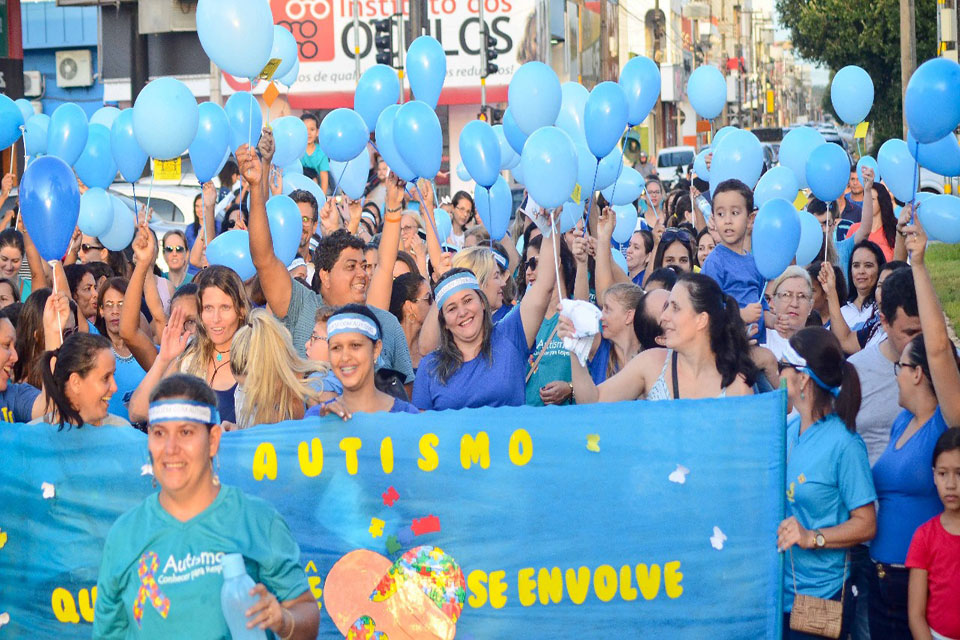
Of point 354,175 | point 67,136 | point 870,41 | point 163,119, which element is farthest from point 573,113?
point 870,41

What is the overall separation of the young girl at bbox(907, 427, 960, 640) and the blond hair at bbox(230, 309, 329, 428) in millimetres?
2430

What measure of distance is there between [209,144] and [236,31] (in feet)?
4.35

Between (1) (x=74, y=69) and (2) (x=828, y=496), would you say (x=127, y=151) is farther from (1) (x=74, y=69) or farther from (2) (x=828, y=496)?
(1) (x=74, y=69)

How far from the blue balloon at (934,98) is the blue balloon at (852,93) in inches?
154

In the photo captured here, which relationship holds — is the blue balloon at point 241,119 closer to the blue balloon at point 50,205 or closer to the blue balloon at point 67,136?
the blue balloon at point 67,136

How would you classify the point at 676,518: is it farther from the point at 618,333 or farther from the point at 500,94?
the point at 500,94

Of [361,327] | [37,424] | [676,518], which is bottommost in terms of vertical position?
[676,518]

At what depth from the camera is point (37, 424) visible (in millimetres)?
5141

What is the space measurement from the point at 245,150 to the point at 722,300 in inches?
99.1

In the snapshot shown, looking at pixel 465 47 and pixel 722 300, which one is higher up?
pixel 465 47

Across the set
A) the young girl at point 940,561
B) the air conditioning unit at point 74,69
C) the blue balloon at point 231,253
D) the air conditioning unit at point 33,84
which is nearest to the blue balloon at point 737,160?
the blue balloon at point 231,253

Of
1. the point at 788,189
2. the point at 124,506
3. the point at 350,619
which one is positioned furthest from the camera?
the point at 788,189

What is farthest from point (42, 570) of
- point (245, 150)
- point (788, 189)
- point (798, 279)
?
point (788, 189)

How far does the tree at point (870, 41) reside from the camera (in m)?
33.1
